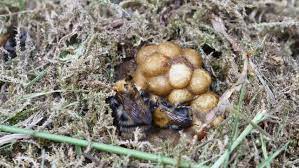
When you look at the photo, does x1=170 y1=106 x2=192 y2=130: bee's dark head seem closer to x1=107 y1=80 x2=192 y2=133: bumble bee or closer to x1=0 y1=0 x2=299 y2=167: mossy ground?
x1=107 y1=80 x2=192 y2=133: bumble bee

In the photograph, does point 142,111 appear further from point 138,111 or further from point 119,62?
point 119,62

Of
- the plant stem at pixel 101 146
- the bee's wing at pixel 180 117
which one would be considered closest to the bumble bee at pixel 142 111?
the bee's wing at pixel 180 117

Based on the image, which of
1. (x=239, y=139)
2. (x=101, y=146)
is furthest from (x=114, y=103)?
(x=239, y=139)

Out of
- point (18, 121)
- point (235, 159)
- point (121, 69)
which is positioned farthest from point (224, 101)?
point (18, 121)

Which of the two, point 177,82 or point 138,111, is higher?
point 177,82

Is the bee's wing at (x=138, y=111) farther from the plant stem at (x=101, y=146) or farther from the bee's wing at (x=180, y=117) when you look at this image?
the plant stem at (x=101, y=146)

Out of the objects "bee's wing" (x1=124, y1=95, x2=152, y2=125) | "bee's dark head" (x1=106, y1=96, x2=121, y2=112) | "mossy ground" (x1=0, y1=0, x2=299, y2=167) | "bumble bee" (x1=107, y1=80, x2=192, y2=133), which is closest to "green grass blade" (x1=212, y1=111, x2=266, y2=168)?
"mossy ground" (x1=0, y1=0, x2=299, y2=167)
